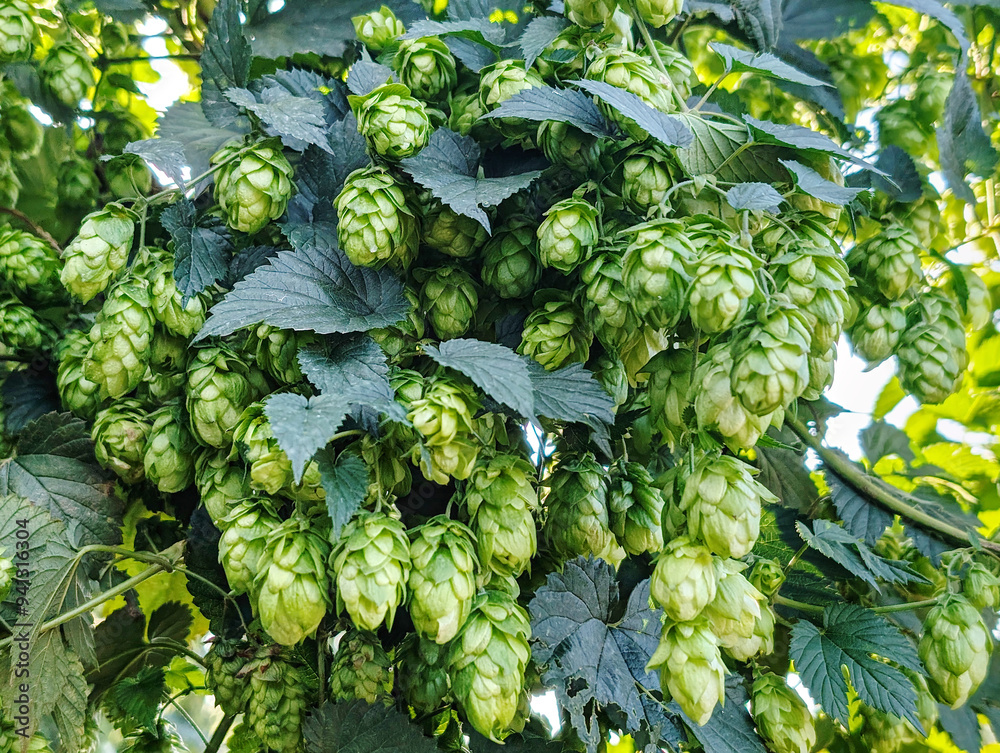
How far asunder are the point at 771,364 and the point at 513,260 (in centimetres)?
29

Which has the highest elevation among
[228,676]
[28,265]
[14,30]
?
[14,30]

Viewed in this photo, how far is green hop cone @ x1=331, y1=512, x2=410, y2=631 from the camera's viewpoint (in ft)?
1.83

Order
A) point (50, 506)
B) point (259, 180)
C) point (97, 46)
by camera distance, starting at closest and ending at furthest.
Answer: point (259, 180) → point (50, 506) → point (97, 46)

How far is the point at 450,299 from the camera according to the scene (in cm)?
73

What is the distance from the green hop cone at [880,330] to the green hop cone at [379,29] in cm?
66

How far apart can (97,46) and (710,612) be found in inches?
50.2

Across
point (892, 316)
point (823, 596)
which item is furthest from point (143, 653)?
point (892, 316)

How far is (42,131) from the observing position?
1.11 meters

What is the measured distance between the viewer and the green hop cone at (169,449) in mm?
777

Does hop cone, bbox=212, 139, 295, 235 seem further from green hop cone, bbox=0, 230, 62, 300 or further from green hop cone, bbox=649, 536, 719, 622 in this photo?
green hop cone, bbox=649, 536, 719, 622

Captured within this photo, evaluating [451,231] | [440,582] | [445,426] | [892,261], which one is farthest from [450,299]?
[892,261]

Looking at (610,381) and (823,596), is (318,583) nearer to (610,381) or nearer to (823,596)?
(610,381)

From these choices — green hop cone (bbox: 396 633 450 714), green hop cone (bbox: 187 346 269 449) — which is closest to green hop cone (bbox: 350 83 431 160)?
green hop cone (bbox: 187 346 269 449)

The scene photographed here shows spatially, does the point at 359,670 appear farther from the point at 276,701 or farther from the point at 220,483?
the point at 220,483
